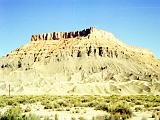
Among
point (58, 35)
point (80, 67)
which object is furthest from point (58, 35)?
point (80, 67)

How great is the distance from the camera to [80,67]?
110m

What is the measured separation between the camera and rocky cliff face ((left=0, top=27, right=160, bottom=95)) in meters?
86.8

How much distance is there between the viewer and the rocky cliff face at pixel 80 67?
86750mm

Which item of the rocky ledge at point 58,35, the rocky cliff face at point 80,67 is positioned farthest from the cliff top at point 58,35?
the rocky cliff face at point 80,67

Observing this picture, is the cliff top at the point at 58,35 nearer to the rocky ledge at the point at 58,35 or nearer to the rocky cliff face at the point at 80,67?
the rocky ledge at the point at 58,35

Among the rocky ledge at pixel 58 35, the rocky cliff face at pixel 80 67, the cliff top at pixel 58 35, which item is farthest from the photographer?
the rocky ledge at pixel 58 35

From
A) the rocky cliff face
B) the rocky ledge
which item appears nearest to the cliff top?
the rocky ledge

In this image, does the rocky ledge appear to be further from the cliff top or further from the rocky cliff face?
the rocky cliff face

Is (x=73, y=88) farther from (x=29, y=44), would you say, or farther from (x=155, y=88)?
(x=29, y=44)

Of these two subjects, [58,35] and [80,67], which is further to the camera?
[58,35]

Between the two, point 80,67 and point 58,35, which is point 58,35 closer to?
point 58,35

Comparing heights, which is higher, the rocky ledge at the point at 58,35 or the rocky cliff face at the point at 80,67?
the rocky ledge at the point at 58,35

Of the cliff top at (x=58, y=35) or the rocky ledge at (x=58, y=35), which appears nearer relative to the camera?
the cliff top at (x=58, y=35)

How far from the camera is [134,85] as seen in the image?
85.2 meters
